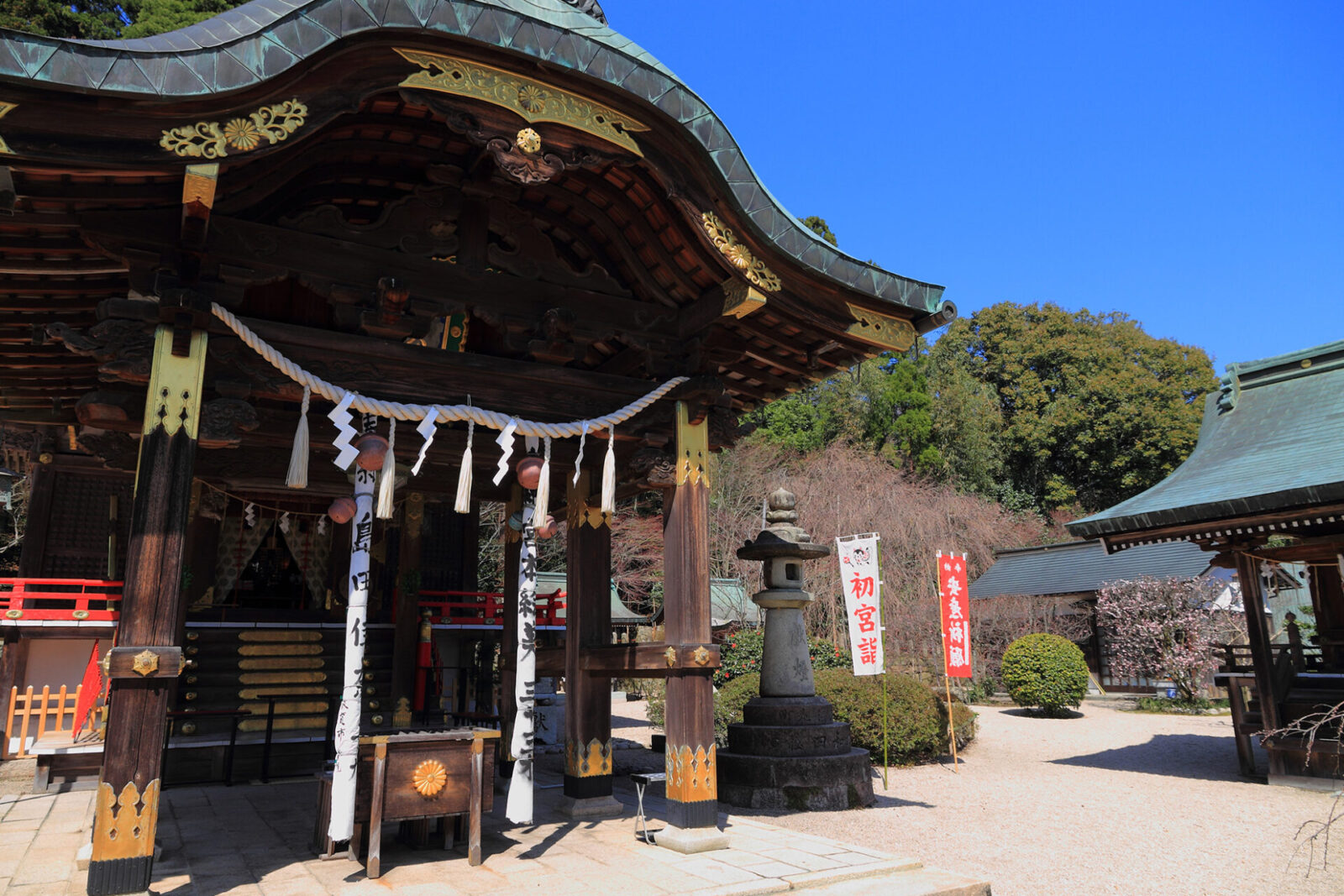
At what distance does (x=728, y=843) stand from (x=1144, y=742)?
477 inches

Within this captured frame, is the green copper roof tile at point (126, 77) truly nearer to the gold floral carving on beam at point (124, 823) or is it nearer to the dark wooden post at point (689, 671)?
the gold floral carving on beam at point (124, 823)

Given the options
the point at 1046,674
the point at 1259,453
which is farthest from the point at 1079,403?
the point at 1259,453

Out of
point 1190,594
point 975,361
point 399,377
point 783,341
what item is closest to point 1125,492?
point 975,361

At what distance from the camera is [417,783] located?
5336mm

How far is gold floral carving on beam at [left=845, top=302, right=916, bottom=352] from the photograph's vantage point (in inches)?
268

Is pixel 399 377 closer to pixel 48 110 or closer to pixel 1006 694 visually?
pixel 48 110

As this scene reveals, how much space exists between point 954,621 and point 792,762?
4.77 metres

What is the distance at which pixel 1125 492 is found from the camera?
3347 centimetres

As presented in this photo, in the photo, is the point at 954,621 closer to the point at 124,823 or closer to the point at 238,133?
the point at 124,823

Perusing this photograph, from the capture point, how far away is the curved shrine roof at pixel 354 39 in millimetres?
4141

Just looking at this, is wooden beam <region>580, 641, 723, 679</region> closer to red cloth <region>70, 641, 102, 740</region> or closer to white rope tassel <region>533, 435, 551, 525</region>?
white rope tassel <region>533, 435, 551, 525</region>

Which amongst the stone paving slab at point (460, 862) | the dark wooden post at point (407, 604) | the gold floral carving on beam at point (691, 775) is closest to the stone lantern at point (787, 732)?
the stone paving slab at point (460, 862)

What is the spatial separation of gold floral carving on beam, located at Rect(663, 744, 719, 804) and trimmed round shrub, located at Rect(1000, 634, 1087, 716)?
1501 centimetres

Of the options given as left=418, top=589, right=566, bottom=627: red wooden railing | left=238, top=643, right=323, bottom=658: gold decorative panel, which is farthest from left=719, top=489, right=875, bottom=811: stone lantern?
left=238, top=643, right=323, bottom=658: gold decorative panel
